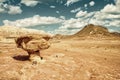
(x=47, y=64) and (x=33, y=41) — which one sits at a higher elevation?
(x=33, y=41)

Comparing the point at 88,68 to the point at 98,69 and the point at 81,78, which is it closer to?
the point at 98,69

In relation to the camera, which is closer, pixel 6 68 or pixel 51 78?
pixel 51 78

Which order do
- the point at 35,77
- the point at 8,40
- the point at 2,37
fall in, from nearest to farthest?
the point at 35,77
the point at 2,37
the point at 8,40

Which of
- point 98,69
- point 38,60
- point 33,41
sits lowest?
point 98,69

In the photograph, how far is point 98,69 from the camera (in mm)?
31781

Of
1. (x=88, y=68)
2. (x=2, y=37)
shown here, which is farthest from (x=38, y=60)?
(x=2, y=37)

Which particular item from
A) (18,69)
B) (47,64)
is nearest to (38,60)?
(47,64)

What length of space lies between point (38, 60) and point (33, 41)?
113 inches

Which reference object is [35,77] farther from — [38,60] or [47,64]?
[38,60]

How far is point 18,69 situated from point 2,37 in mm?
53748

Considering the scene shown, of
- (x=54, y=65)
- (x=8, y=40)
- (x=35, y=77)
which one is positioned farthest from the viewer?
(x=8, y=40)

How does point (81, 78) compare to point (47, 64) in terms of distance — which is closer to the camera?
point (81, 78)

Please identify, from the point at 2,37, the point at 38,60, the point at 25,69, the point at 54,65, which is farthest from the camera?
the point at 2,37

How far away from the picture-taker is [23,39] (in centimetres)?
3181
